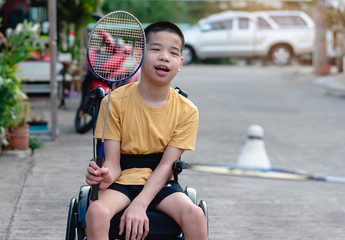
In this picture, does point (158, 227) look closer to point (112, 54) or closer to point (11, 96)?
point (112, 54)

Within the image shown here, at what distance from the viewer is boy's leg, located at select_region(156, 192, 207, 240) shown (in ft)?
9.44

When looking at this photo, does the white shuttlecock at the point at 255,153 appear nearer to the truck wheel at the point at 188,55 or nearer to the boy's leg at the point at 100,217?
the boy's leg at the point at 100,217

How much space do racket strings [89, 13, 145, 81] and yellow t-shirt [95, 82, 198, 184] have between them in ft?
0.67

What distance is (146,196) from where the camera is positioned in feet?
9.77

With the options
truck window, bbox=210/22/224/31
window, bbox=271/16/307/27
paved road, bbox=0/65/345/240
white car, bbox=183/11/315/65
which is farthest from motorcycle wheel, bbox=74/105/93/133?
window, bbox=271/16/307/27

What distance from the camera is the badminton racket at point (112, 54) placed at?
296cm

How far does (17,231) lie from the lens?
4160 mm

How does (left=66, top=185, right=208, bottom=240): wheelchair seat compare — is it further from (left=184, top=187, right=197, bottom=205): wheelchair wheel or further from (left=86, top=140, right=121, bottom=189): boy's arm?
(left=86, top=140, right=121, bottom=189): boy's arm

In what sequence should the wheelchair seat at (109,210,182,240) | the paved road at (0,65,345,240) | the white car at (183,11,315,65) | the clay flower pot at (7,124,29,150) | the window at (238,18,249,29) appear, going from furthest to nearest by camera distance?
the window at (238,18,249,29)
the white car at (183,11,315,65)
the clay flower pot at (7,124,29,150)
the paved road at (0,65,345,240)
the wheelchair seat at (109,210,182,240)

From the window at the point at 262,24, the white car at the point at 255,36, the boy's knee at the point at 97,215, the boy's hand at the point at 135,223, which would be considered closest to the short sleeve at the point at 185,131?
the boy's hand at the point at 135,223

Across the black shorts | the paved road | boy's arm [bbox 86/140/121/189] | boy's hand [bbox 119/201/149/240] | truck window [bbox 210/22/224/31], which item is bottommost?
the paved road

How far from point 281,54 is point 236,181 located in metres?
17.1

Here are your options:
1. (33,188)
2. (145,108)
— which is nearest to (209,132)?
(33,188)

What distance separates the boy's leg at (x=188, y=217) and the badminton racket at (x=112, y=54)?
37cm
